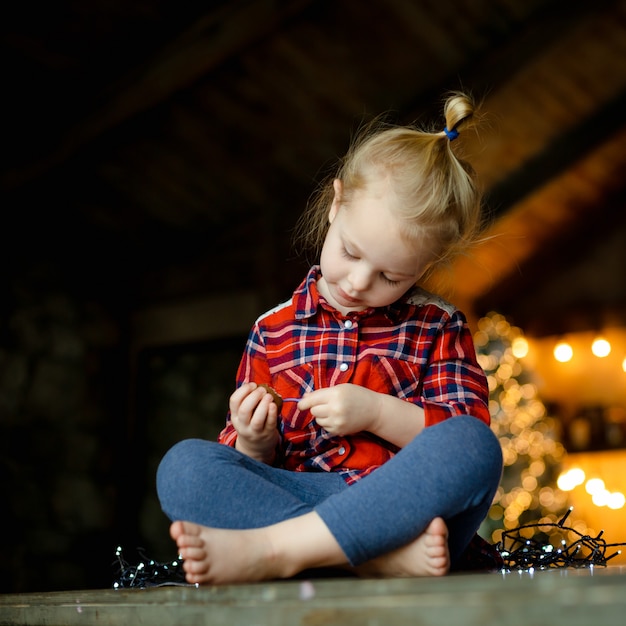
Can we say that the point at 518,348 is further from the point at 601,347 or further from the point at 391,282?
the point at 391,282

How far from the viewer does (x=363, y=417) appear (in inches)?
42.2

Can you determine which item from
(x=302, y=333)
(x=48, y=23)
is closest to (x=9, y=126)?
(x=48, y=23)

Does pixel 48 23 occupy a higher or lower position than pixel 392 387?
higher

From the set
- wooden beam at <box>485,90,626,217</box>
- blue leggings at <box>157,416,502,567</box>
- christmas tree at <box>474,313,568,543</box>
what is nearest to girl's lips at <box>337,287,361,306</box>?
blue leggings at <box>157,416,502,567</box>

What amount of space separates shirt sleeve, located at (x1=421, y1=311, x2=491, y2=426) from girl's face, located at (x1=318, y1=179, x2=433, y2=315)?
0.36ft

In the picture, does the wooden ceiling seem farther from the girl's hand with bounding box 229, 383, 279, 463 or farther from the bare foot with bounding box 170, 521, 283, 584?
the bare foot with bounding box 170, 521, 283, 584

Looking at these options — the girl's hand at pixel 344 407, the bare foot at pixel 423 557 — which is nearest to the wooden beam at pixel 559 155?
the girl's hand at pixel 344 407

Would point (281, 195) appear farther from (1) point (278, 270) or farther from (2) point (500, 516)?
(2) point (500, 516)

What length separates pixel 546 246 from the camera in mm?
5016

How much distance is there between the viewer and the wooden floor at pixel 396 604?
20.3 inches

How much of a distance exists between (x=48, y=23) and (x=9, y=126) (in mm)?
562

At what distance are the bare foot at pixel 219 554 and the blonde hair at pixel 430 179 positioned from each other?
47cm

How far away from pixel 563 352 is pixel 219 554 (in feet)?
14.9

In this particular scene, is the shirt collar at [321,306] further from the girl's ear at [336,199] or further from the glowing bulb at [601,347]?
the glowing bulb at [601,347]
